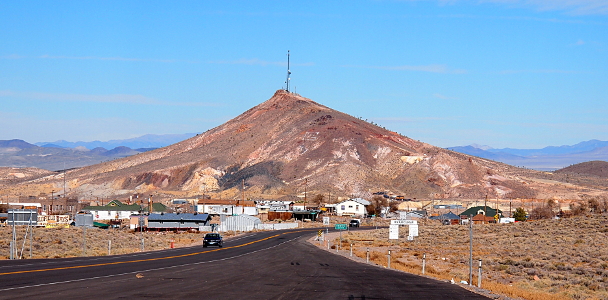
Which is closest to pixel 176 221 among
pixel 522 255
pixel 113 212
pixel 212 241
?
pixel 113 212

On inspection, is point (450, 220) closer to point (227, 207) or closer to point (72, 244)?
point (227, 207)

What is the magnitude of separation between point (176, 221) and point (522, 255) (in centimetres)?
5697

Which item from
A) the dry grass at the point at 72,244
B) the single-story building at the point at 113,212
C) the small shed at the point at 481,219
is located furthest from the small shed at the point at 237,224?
the small shed at the point at 481,219

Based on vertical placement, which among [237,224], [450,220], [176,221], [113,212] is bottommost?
[237,224]

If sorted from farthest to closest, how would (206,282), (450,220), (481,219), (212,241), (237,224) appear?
1. (450,220)
2. (481,219)
3. (237,224)
4. (212,241)
5. (206,282)

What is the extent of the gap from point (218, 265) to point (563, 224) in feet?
157

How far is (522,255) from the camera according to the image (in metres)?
52.0

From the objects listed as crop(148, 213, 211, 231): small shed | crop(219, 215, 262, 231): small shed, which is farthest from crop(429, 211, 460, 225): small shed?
crop(148, 213, 211, 231): small shed

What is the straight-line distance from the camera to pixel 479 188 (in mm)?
Result: 182125

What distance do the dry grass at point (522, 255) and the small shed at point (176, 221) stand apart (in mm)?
26582

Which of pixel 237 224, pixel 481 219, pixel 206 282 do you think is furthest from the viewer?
pixel 481 219

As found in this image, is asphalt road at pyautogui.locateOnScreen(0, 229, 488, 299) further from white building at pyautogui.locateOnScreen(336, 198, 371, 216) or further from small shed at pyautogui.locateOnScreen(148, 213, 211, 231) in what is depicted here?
white building at pyautogui.locateOnScreen(336, 198, 371, 216)

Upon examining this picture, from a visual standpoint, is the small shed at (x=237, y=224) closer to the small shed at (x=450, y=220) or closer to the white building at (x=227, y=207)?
the white building at (x=227, y=207)

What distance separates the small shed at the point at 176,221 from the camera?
317 ft
